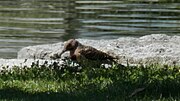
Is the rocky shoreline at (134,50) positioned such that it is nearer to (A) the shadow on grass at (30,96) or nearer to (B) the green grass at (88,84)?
(B) the green grass at (88,84)

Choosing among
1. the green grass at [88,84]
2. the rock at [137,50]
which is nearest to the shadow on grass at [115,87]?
the green grass at [88,84]

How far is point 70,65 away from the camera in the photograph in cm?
1107

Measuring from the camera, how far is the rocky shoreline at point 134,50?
1274 cm

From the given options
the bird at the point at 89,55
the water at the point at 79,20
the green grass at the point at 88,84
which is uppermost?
the green grass at the point at 88,84

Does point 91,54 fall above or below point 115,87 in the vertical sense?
below

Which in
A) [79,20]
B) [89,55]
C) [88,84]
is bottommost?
[79,20]

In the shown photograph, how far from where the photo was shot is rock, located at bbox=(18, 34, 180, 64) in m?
12.8

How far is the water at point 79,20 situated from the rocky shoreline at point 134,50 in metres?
1.69

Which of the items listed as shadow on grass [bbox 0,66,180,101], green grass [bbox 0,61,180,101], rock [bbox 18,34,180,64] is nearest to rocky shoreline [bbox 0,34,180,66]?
rock [bbox 18,34,180,64]

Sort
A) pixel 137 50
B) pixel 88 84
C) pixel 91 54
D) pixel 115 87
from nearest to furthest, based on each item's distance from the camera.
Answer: pixel 115 87, pixel 88 84, pixel 91 54, pixel 137 50

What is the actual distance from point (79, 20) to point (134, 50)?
25.6 feet

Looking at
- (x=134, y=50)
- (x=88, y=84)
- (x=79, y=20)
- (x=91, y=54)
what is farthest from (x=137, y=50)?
(x=79, y=20)

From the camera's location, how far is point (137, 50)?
13.6 metres

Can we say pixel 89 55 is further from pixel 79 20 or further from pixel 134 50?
pixel 79 20
